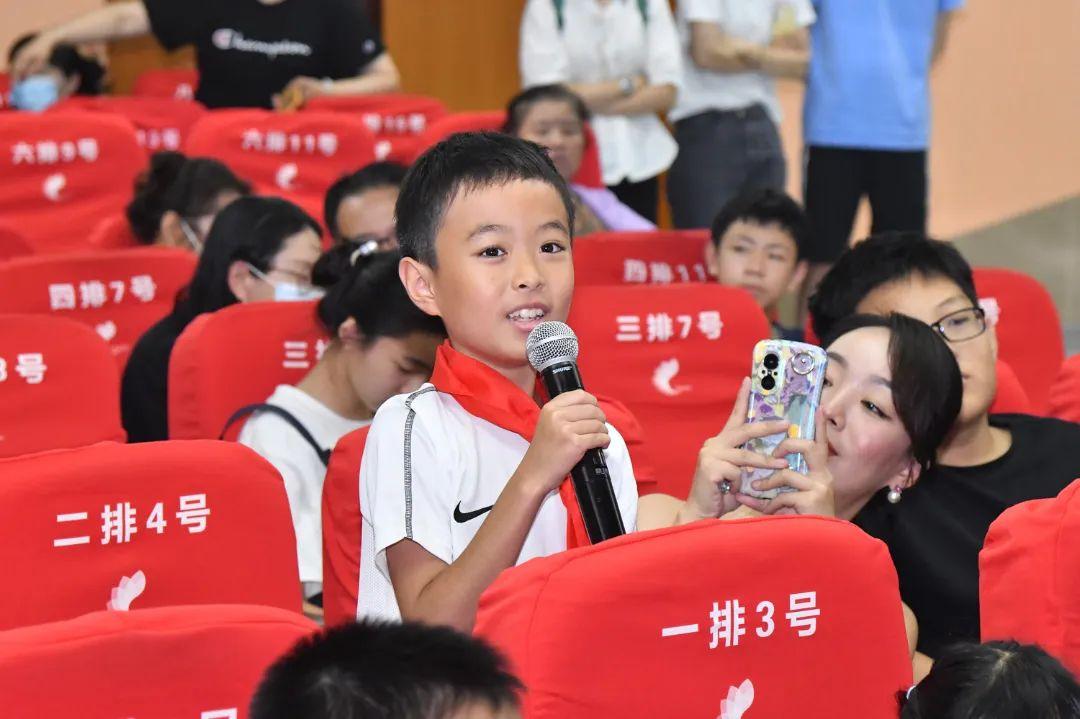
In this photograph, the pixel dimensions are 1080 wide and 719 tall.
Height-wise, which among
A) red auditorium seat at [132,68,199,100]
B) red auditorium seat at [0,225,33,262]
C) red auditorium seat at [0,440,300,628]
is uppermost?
red auditorium seat at [0,440,300,628]

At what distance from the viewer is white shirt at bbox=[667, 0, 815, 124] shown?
4.38 metres

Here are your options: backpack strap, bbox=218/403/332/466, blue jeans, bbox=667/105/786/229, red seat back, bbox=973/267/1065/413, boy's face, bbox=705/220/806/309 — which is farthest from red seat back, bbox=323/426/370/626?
blue jeans, bbox=667/105/786/229

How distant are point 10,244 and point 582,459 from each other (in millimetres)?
2891

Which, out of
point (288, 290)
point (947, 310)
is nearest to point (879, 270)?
point (947, 310)

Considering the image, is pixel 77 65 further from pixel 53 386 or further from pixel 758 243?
pixel 53 386

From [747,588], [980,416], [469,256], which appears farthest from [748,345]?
[747,588]

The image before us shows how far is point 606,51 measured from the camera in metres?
4.57

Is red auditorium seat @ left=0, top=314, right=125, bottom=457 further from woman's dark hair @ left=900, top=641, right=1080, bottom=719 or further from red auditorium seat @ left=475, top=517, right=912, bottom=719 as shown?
woman's dark hair @ left=900, top=641, right=1080, bottom=719

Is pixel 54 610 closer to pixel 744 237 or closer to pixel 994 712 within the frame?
pixel 994 712

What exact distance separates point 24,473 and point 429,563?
50cm

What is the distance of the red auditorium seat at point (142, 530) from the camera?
66.4 inches

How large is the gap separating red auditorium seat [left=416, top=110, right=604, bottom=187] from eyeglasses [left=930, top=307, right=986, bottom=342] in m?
1.94

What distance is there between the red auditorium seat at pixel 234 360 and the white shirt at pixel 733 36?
1.97 m

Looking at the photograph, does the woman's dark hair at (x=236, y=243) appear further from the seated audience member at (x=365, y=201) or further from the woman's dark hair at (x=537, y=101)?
the woman's dark hair at (x=537, y=101)
